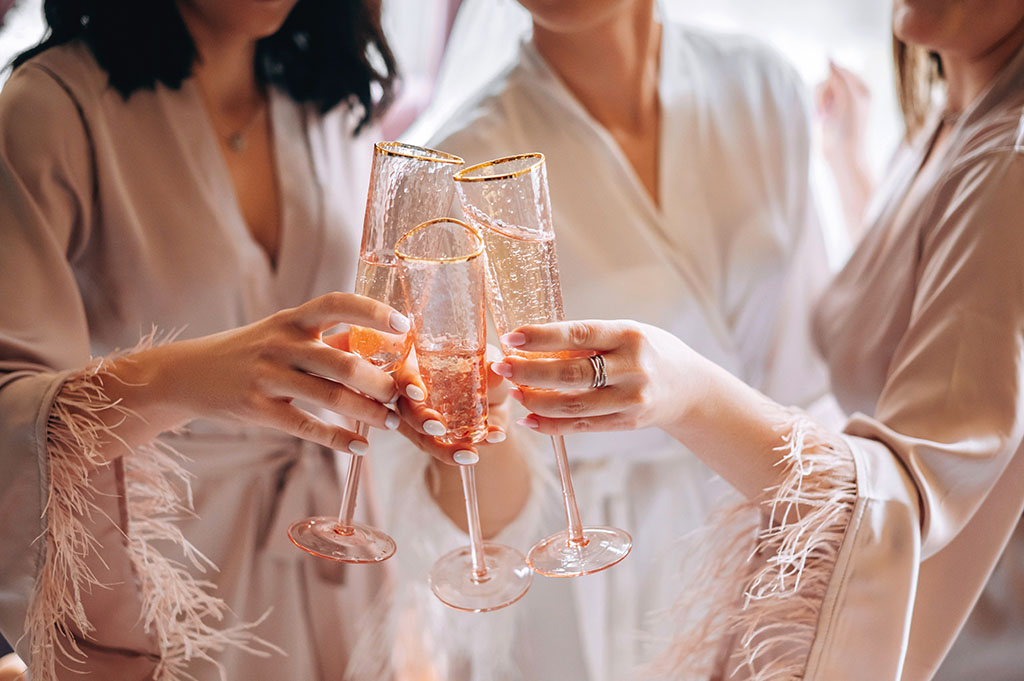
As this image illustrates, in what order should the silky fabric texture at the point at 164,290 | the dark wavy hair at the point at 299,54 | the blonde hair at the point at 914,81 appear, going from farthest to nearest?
1. the blonde hair at the point at 914,81
2. the dark wavy hair at the point at 299,54
3. the silky fabric texture at the point at 164,290

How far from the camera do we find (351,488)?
91 centimetres

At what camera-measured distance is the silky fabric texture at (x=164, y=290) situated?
98 cm

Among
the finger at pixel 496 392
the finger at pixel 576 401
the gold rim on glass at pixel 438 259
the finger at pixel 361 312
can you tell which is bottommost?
the finger at pixel 496 392

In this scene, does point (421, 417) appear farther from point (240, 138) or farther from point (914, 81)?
point (914, 81)

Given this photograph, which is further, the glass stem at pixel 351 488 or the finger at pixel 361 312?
the glass stem at pixel 351 488

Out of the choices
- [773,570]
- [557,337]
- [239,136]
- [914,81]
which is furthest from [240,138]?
[914,81]

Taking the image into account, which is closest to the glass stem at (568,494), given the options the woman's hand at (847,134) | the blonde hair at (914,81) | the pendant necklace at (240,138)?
the pendant necklace at (240,138)

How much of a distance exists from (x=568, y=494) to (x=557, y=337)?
9.1 inches

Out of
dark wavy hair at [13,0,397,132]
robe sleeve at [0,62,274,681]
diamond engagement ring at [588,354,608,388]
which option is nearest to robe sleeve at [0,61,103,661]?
robe sleeve at [0,62,274,681]

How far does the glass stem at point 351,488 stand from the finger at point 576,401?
0.67 ft

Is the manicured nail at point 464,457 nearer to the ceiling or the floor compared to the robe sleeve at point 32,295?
nearer to the floor

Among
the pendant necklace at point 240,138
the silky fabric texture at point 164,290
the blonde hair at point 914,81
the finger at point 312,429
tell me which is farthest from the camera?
the blonde hair at point 914,81

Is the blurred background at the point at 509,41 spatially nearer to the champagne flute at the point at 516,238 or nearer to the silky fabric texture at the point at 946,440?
the silky fabric texture at the point at 946,440

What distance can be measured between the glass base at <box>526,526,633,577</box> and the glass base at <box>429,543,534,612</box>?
0.16 ft
